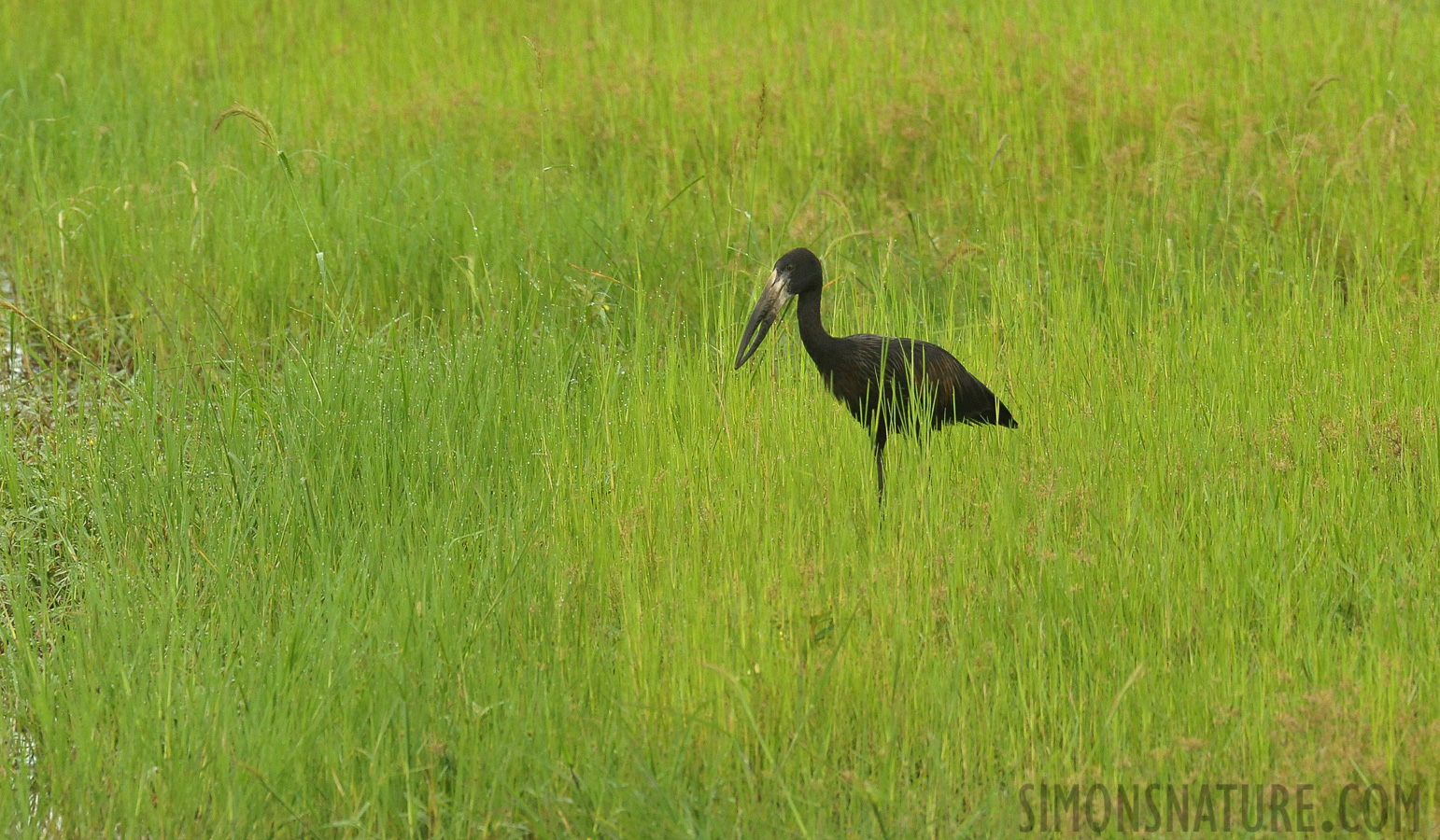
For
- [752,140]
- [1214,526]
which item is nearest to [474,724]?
[1214,526]

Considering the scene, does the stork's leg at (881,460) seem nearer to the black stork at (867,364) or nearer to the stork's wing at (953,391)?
the black stork at (867,364)

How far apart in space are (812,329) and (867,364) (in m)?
0.20

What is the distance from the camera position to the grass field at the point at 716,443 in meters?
2.73

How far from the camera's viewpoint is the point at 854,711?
285cm

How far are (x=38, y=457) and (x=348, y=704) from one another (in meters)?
2.28

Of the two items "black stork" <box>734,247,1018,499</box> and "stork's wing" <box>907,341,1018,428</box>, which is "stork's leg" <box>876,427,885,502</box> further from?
"stork's wing" <box>907,341,1018,428</box>

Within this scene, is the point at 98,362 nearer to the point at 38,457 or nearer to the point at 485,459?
the point at 38,457

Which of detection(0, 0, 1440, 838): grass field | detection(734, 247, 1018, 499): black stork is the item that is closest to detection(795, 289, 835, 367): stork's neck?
detection(734, 247, 1018, 499): black stork

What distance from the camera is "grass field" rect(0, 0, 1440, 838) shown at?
2727 millimetres

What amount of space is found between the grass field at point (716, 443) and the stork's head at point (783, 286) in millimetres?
242

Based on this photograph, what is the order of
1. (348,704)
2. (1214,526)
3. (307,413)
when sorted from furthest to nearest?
1. (307,413)
2. (1214,526)
3. (348,704)

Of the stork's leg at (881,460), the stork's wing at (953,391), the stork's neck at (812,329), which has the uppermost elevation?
the stork's neck at (812,329)

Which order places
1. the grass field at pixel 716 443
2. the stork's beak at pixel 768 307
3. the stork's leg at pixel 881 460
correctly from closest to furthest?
1. the grass field at pixel 716 443
2. the stork's leg at pixel 881 460
3. the stork's beak at pixel 768 307

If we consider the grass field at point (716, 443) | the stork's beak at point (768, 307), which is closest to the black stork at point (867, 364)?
the stork's beak at point (768, 307)
